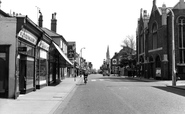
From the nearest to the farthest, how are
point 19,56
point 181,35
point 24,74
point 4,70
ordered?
point 4,70 → point 19,56 → point 24,74 → point 181,35

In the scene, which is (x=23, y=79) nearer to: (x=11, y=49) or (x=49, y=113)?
(x=11, y=49)

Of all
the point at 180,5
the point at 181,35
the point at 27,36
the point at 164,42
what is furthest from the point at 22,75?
the point at 180,5

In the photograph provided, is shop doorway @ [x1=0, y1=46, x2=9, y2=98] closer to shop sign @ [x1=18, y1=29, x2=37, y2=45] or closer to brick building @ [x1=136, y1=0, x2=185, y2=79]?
shop sign @ [x1=18, y1=29, x2=37, y2=45]

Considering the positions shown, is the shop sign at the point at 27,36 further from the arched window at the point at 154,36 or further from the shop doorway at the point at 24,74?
the arched window at the point at 154,36

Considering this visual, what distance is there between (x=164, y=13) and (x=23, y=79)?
34.3 meters

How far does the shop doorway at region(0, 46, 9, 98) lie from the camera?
1280 centimetres

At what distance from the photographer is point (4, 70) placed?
42.3ft

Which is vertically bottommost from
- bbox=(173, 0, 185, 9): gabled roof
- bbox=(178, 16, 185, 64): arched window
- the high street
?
the high street

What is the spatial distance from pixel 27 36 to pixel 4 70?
10.6 feet

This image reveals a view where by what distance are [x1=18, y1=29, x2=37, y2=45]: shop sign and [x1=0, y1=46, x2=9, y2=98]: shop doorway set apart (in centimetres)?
137

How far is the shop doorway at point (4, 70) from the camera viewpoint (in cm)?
1280

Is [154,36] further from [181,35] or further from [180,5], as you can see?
[180,5]

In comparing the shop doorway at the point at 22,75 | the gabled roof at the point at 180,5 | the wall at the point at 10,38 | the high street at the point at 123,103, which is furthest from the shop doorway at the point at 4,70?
the gabled roof at the point at 180,5

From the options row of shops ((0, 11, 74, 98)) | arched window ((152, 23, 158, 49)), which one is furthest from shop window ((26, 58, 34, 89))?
arched window ((152, 23, 158, 49))
